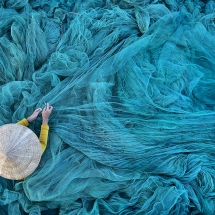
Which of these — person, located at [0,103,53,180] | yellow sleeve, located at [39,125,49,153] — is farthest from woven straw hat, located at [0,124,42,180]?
yellow sleeve, located at [39,125,49,153]

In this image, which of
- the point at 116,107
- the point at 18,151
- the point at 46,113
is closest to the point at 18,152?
the point at 18,151

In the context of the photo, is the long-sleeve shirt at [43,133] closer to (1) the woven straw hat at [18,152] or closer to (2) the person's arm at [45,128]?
(2) the person's arm at [45,128]

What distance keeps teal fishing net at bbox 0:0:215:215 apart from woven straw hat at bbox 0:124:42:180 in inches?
6.8

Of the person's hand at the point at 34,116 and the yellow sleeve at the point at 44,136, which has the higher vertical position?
the person's hand at the point at 34,116

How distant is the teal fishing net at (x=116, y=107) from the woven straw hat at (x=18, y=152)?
0.57ft

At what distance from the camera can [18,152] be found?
Answer: 2.30m

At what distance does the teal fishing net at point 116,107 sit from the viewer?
2.52m

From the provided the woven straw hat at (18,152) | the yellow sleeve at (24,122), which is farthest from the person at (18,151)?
the yellow sleeve at (24,122)

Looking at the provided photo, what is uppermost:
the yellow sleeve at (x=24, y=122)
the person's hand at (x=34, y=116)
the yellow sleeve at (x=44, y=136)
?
the person's hand at (x=34, y=116)

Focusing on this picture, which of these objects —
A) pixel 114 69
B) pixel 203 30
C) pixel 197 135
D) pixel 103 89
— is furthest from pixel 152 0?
pixel 197 135

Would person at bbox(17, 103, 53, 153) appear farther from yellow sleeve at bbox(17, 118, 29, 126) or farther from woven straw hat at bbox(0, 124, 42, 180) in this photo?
woven straw hat at bbox(0, 124, 42, 180)

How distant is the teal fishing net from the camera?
8.27 ft

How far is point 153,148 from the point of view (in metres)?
2.59

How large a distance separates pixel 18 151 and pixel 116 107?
32.0 inches
